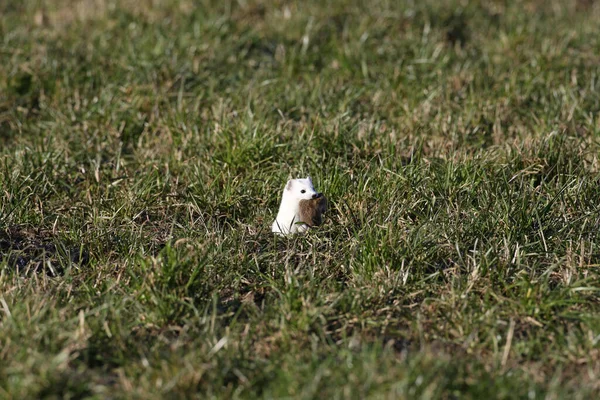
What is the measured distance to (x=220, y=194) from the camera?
16.8ft

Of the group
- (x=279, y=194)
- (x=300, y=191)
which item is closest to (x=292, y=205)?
(x=300, y=191)

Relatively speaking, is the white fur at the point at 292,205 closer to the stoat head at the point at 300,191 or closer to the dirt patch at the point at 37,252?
the stoat head at the point at 300,191

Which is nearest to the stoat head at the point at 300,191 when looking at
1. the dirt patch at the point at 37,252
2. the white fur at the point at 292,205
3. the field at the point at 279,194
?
the white fur at the point at 292,205

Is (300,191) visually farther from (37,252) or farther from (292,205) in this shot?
(37,252)

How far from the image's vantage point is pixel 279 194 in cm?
514

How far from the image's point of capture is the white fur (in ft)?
14.9

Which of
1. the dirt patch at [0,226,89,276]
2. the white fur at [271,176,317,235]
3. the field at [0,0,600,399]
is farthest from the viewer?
the white fur at [271,176,317,235]

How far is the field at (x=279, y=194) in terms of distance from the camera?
3658 millimetres

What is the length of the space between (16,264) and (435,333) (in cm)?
213

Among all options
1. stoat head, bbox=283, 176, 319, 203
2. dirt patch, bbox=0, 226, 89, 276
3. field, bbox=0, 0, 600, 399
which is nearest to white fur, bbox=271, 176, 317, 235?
stoat head, bbox=283, 176, 319, 203

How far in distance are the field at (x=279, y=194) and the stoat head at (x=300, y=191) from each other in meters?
0.25

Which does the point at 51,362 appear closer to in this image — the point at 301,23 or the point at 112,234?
the point at 112,234

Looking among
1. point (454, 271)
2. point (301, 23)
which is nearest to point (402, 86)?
point (301, 23)

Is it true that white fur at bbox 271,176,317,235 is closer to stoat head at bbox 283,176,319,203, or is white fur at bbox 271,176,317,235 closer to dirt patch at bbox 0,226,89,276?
stoat head at bbox 283,176,319,203
